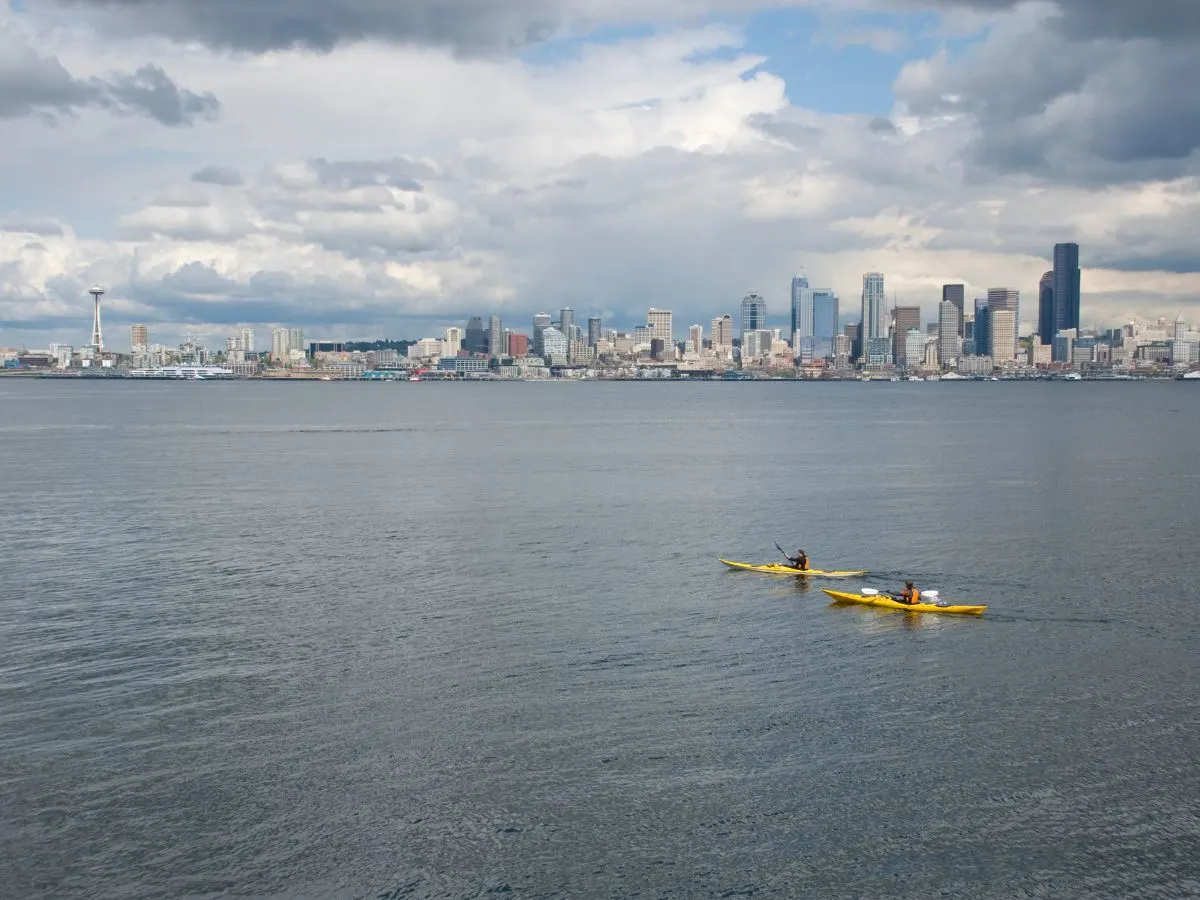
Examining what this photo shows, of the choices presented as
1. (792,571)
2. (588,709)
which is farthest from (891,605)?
(588,709)

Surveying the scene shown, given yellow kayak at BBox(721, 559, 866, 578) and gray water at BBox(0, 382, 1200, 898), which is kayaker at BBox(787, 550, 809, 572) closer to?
yellow kayak at BBox(721, 559, 866, 578)

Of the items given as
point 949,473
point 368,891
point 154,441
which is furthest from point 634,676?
point 154,441

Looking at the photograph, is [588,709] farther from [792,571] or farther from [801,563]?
[801,563]

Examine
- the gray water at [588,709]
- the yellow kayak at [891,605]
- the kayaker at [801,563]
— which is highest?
the kayaker at [801,563]

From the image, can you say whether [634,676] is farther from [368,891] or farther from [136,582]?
[136,582]

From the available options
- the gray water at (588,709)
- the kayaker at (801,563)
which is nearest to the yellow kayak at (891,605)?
the gray water at (588,709)

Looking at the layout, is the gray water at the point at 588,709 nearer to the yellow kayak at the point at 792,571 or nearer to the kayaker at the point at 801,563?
the yellow kayak at the point at 792,571
